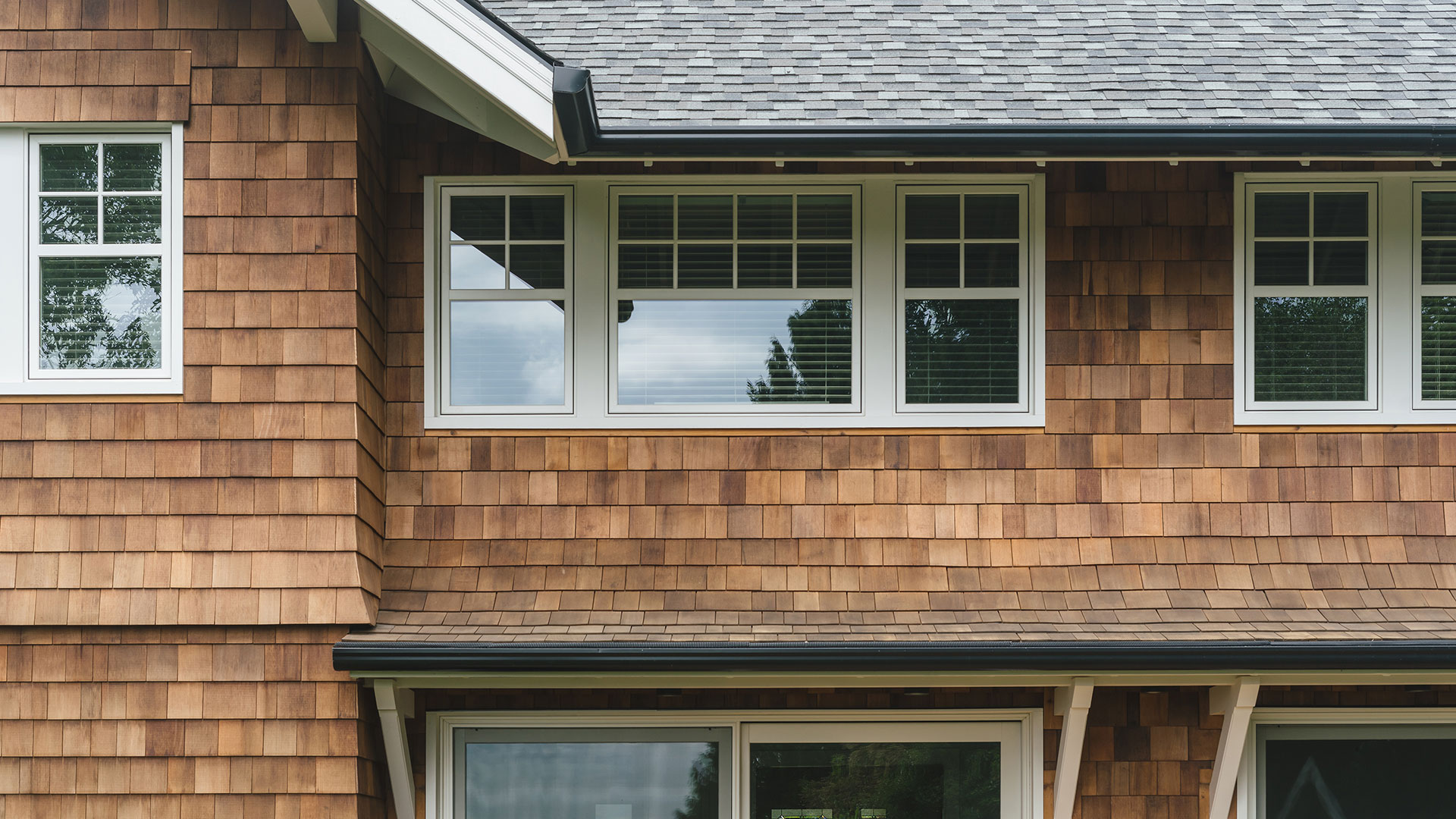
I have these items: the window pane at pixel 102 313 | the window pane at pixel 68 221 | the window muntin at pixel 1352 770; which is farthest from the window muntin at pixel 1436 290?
the window pane at pixel 68 221

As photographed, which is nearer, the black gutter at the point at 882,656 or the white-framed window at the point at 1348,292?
the black gutter at the point at 882,656

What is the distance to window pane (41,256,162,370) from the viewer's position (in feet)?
18.6

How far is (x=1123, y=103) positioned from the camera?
5.62 meters

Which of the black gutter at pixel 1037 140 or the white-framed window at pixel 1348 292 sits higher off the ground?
the black gutter at pixel 1037 140

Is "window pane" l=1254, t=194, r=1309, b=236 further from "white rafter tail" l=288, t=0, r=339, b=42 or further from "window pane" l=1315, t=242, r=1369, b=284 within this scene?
"white rafter tail" l=288, t=0, r=339, b=42

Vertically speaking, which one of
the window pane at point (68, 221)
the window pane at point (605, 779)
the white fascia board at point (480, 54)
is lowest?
the window pane at point (605, 779)

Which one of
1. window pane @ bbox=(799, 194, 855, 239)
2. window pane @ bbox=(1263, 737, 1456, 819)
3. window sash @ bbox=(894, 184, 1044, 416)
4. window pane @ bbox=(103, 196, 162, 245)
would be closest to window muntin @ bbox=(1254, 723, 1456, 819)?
window pane @ bbox=(1263, 737, 1456, 819)

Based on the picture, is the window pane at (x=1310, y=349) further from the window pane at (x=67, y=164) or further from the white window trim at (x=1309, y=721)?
the window pane at (x=67, y=164)

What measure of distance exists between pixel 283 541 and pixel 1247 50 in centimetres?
553

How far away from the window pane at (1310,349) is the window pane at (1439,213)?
54 centimetres

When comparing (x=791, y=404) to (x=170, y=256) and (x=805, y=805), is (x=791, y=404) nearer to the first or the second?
(x=805, y=805)

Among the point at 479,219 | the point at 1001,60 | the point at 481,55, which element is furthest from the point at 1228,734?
the point at 481,55

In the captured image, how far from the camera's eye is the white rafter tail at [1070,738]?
552cm

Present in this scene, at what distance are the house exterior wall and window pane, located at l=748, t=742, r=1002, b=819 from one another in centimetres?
208
